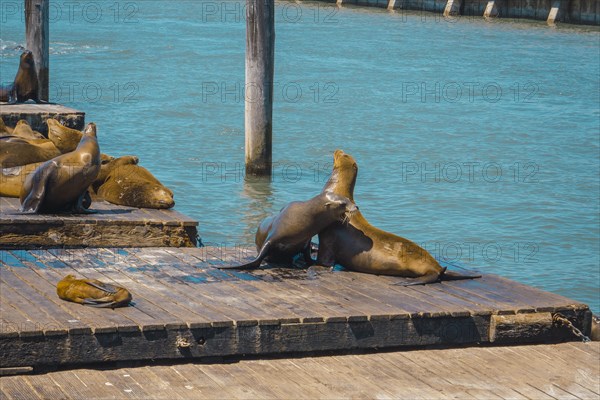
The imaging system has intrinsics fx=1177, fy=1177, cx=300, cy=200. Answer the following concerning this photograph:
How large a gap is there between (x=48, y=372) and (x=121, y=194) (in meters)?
3.25

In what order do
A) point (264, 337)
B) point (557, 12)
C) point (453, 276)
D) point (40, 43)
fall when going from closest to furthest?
point (264, 337), point (453, 276), point (40, 43), point (557, 12)

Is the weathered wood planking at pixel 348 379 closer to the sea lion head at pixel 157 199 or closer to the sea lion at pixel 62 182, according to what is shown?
the sea lion at pixel 62 182

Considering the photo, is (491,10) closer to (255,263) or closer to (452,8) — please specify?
(452,8)

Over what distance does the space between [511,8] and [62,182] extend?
95.0ft

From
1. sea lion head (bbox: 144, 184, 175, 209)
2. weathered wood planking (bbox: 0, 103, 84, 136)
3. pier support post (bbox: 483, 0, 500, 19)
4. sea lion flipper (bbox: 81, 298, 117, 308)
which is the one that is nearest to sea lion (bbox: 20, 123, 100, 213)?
sea lion head (bbox: 144, 184, 175, 209)

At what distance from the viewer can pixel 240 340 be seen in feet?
17.4

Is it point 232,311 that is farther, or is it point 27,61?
point 27,61

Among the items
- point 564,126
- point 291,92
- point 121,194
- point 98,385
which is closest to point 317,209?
point 98,385

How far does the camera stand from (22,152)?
8.76 meters

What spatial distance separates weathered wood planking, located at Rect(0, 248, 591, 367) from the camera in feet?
16.6

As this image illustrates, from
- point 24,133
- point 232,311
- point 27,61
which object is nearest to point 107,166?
point 24,133

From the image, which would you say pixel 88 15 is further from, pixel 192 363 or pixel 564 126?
pixel 192 363

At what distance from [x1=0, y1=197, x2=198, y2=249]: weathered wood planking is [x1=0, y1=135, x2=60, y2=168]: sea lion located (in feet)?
3.11

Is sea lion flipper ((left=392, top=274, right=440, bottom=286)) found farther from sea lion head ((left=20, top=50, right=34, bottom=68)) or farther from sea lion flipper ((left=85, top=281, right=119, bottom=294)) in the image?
sea lion head ((left=20, top=50, right=34, bottom=68))
